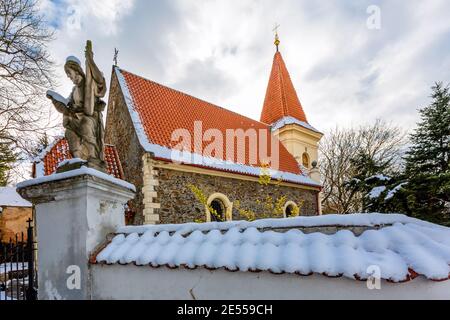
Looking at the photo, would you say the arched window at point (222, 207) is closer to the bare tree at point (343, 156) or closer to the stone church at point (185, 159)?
the stone church at point (185, 159)

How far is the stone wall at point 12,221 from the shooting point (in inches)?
885

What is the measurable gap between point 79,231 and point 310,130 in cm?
1799

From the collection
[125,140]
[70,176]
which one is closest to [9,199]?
[125,140]

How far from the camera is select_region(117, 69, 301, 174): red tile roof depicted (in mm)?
10812

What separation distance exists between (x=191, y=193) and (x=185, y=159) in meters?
1.26

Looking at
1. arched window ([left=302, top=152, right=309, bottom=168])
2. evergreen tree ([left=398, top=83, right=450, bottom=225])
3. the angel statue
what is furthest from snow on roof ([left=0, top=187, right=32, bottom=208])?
evergreen tree ([left=398, top=83, right=450, bottom=225])

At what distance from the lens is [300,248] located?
6.76 feet

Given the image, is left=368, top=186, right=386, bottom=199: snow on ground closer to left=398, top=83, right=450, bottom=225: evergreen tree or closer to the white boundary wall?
left=398, top=83, right=450, bottom=225: evergreen tree

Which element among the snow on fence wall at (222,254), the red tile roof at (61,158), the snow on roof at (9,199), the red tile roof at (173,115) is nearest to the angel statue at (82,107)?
the snow on fence wall at (222,254)

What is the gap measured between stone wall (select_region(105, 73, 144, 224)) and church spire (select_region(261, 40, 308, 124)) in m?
11.0

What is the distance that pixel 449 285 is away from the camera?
1.70m

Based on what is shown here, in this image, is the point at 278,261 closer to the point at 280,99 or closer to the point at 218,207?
the point at 218,207
